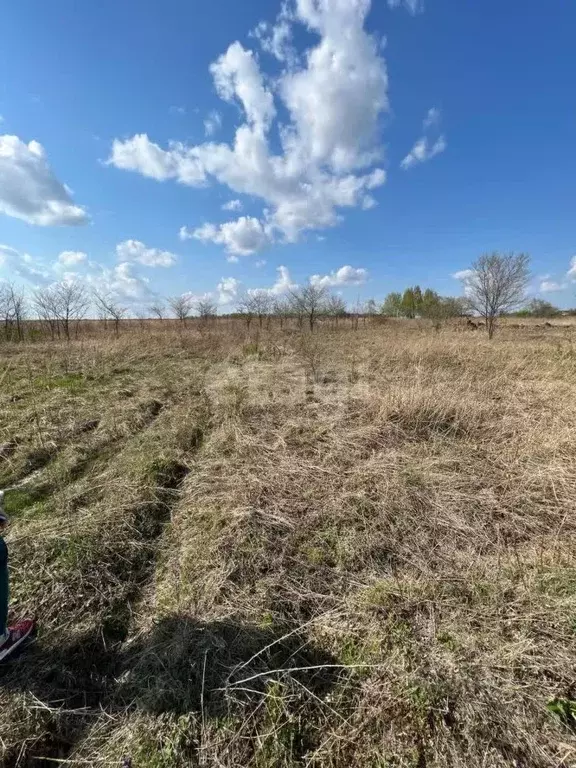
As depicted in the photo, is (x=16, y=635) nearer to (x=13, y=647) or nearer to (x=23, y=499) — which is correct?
(x=13, y=647)

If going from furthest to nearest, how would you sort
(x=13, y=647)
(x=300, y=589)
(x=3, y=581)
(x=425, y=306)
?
1. (x=425, y=306)
2. (x=300, y=589)
3. (x=13, y=647)
4. (x=3, y=581)

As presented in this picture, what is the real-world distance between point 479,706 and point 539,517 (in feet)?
6.96

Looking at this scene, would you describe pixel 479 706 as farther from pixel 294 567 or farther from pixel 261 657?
pixel 294 567

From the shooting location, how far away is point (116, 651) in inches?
78.4

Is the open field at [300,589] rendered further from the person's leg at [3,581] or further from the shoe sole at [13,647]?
the person's leg at [3,581]

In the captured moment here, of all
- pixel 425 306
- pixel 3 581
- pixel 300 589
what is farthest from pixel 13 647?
pixel 425 306

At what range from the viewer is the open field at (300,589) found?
1526 mm

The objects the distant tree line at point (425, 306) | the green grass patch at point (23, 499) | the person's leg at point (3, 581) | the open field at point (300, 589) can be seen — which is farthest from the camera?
the distant tree line at point (425, 306)

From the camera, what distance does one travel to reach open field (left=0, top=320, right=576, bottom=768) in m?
1.53

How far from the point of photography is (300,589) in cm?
233

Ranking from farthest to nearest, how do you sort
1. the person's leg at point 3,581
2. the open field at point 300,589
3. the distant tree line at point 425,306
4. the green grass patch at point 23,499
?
1. the distant tree line at point 425,306
2. the green grass patch at point 23,499
3. the person's leg at point 3,581
4. the open field at point 300,589

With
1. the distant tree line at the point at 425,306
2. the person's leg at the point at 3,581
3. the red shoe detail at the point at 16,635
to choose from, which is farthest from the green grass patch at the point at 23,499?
the distant tree line at the point at 425,306

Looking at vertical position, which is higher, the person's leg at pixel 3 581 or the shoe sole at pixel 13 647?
the person's leg at pixel 3 581

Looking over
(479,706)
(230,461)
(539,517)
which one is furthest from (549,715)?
(230,461)
